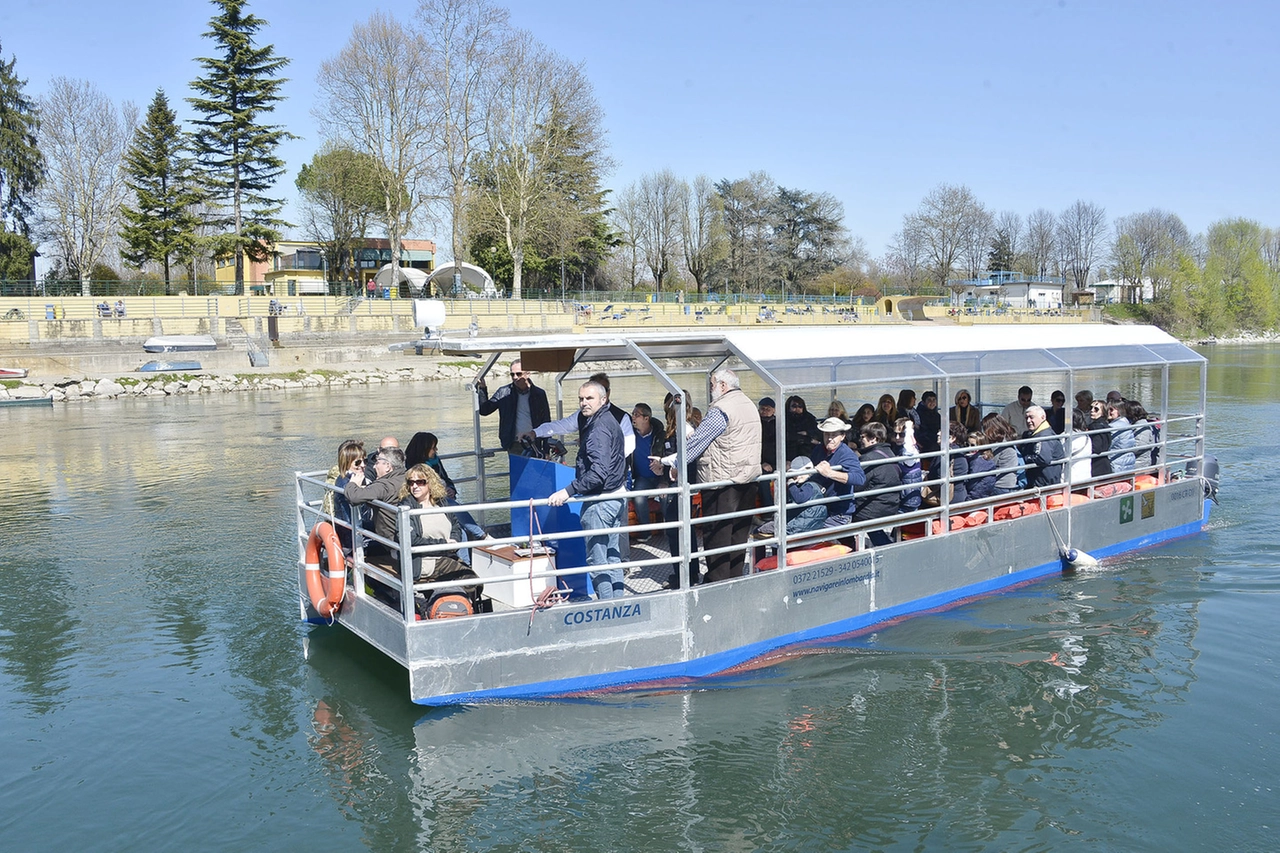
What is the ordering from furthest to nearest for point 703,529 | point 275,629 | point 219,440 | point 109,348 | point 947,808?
point 109,348
point 219,440
point 275,629
point 703,529
point 947,808

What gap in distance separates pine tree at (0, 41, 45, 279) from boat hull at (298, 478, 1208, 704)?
57800 mm

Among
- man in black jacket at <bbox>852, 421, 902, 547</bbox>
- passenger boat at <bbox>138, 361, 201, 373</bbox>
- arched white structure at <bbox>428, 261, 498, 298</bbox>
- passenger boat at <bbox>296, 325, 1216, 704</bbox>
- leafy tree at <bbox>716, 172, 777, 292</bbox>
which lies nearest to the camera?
passenger boat at <bbox>296, 325, 1216, 704</bbox>

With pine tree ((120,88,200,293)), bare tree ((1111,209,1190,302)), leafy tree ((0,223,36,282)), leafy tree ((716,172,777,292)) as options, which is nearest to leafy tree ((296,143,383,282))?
pine tree ((120,88,200,293))

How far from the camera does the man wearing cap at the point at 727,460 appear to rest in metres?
8.64

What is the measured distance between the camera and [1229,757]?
784cm

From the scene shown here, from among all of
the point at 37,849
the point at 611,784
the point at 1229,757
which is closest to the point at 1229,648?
the point at 1229,757

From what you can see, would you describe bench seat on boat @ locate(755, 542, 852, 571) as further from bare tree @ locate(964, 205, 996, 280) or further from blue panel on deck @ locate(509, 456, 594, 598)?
bare tree @ locate(964, 205, 996, 280)

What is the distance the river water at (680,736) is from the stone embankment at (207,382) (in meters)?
31.5

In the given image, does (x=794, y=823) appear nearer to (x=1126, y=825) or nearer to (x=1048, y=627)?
(x=1126, y=825)

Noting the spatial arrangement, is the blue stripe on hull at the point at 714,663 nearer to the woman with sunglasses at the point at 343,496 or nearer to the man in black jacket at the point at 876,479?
the man in black jacket at the point at 876,479

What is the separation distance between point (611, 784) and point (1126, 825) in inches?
143

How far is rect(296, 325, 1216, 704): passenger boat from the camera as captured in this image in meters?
8.08

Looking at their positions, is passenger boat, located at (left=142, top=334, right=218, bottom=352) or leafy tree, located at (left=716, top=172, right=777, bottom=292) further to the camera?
leafy tree, located at (left=716, top=172, right=777, bottom=292)

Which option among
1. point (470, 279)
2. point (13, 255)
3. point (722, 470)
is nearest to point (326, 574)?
point (722, 470)
